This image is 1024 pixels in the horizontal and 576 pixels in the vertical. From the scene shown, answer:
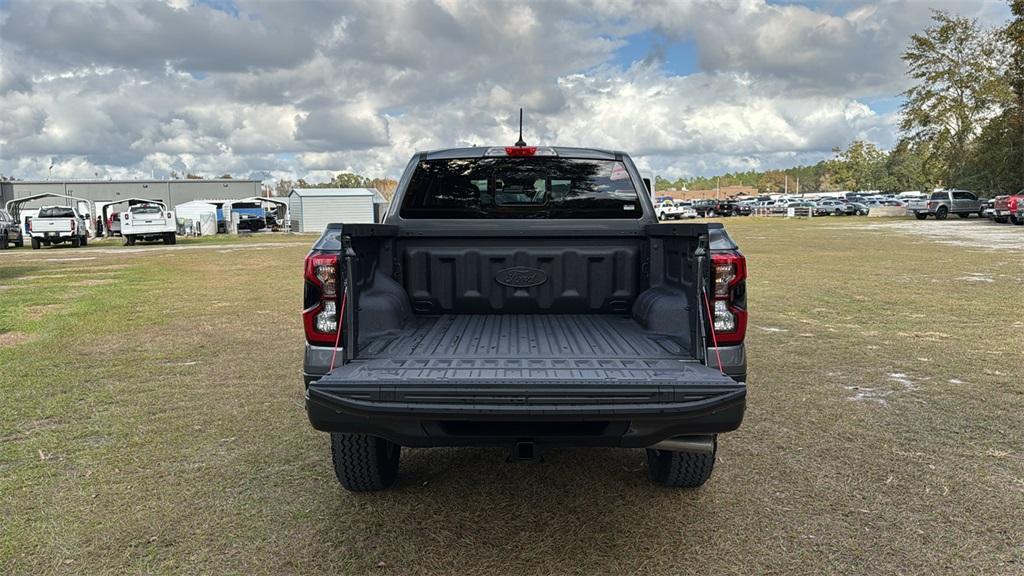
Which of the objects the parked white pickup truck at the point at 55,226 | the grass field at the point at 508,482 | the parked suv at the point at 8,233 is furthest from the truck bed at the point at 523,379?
the parked suv at the point at 8,233

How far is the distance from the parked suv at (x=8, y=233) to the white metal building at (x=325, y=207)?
1938 cm

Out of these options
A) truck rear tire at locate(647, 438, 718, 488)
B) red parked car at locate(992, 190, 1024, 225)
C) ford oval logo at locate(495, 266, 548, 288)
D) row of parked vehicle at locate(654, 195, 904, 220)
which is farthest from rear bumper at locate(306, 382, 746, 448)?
row of parked vehicle at locate(654, 195, 904, 220)

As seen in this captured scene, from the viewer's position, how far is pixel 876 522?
350 centimetres

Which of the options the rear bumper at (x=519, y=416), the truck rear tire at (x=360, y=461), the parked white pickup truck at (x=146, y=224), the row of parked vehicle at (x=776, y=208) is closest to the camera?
the rear bumper at (x=519, y=416)

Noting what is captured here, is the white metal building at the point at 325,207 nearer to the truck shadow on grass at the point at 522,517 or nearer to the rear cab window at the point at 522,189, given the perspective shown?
the rear cab window at the point at 522,189

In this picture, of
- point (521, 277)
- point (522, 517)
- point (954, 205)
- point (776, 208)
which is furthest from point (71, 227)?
point (776, 208)

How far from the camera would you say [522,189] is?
4.80m

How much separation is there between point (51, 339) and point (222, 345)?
6.83 ft

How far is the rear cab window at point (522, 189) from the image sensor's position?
4.65 m

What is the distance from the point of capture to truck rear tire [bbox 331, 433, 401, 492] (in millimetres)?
3668

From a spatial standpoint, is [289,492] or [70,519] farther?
[289,492]

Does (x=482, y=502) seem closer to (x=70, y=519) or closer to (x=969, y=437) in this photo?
(x=70, y=519)

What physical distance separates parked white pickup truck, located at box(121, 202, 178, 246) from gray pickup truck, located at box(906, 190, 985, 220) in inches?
1608

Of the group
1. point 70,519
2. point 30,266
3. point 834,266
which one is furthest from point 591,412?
point 30,266
